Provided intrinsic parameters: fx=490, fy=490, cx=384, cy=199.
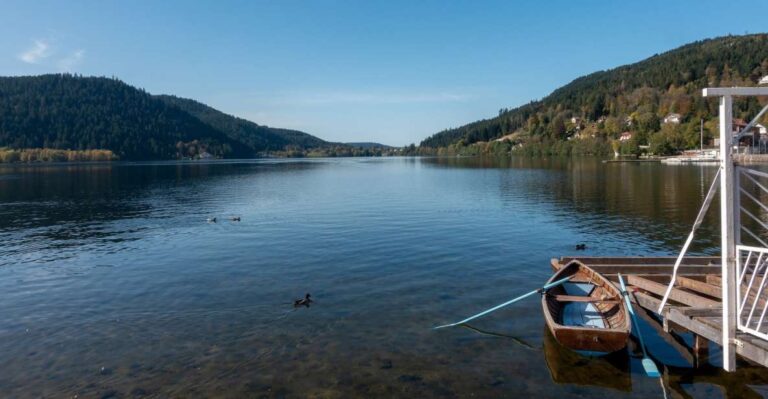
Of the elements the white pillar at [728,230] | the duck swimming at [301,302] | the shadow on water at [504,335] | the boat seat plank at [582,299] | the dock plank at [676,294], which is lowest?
the shadow on water at [504,335]

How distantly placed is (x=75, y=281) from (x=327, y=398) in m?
19.4

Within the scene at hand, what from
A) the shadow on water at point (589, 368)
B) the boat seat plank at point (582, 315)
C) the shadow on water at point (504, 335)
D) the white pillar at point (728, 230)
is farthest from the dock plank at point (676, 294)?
the shadow on water at point (504, 335)

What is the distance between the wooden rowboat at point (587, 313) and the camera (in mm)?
13570

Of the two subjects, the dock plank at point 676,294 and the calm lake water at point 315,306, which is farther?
the dock plank at point 676,294

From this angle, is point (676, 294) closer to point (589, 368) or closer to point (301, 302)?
point (589, 368)

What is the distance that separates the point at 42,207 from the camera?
58.4 meters

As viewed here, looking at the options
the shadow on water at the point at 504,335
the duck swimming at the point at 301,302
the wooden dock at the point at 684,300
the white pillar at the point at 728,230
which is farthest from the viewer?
the duck swimming at the point at 301,302

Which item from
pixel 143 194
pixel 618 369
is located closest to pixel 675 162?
pixel 143 194

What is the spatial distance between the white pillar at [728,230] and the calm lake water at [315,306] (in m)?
1.80

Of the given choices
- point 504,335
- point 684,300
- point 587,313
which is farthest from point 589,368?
point 684,300

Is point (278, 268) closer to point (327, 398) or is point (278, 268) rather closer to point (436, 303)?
point (436, 303)

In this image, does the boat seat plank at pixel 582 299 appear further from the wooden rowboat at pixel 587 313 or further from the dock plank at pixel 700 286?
the dock plank at pixel 700 286

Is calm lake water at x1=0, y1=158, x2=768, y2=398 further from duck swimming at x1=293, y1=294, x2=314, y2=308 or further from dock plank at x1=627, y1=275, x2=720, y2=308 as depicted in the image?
dock plank at x1=627, y1=275, x2=720, y2=308

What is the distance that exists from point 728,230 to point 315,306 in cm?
1438
